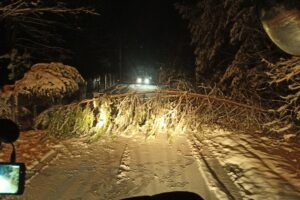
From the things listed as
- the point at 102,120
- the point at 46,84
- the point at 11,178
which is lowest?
the point at 102,120

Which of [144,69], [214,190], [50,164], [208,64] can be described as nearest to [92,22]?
[208,64]

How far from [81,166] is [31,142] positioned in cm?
307

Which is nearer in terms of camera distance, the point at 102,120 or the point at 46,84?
the point at 102,120

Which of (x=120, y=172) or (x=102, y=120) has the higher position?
(x=102, y=120)

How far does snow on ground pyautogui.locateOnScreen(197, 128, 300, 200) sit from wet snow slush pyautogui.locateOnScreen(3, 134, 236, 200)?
53cm

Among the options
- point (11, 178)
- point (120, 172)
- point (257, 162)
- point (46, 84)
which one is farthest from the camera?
point (46, 84)

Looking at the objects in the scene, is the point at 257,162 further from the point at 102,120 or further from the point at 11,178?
the point at 11,178

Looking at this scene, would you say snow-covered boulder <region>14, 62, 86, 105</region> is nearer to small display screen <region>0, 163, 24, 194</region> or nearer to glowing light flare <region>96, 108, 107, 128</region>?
glowing light flare <region>96, 108, 107, 128</region>

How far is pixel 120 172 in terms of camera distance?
9008 millimetres

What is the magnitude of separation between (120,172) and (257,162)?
2.85 m

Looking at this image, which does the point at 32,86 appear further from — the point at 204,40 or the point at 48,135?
the point at 204,40

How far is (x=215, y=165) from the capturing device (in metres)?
9.37

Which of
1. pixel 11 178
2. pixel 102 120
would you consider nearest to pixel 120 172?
pixel 102 120

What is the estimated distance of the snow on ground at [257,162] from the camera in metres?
7.52
